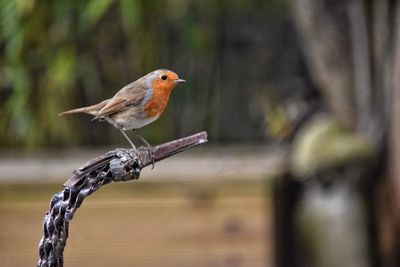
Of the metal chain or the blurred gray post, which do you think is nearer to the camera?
the metal chain

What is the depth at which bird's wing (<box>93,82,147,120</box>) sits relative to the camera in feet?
8.70

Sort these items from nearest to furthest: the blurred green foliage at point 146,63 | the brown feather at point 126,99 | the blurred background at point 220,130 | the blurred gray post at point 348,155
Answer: the brown feather at point 126,99
the blurred background at point 220,130
the blurred gray post at point 348,155
the blurred green foliage at point 146,63

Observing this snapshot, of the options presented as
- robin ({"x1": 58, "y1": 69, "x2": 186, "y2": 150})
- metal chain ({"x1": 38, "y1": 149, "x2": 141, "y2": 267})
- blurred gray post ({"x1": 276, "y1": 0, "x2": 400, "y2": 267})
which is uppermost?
blurred gray post ({"x1": 276, "y1": 0, "x2": 400, "y2": 267})

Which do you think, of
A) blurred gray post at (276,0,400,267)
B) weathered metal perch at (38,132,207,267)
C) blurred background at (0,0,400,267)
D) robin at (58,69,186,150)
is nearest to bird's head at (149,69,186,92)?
robin at (58,69,186,150)

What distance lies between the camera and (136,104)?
8.89 feet

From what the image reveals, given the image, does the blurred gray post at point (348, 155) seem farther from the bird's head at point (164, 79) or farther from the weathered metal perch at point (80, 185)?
the weathered metal perch at point (80, 185)

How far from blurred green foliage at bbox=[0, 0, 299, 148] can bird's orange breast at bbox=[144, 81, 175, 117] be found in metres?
2.04

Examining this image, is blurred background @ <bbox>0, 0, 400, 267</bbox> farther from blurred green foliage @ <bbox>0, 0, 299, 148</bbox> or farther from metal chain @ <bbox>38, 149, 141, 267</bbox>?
metal chain @ <bbox>38, 149, 141, 267</bbox>

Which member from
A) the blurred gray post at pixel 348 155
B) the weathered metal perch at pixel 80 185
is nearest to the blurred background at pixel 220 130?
the blurred gray post at pixel 348 155

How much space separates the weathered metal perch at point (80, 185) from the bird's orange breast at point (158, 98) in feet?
1.58

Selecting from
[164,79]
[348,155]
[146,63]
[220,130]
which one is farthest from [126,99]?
[220,130]

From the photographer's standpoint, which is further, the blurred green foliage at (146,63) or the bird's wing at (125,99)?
the blurred green foliage at (146,63)

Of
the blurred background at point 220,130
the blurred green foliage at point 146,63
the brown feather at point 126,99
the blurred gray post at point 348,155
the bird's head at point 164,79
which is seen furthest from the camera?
the blurred green foliage at point 146,63

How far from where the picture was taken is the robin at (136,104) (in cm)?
264
